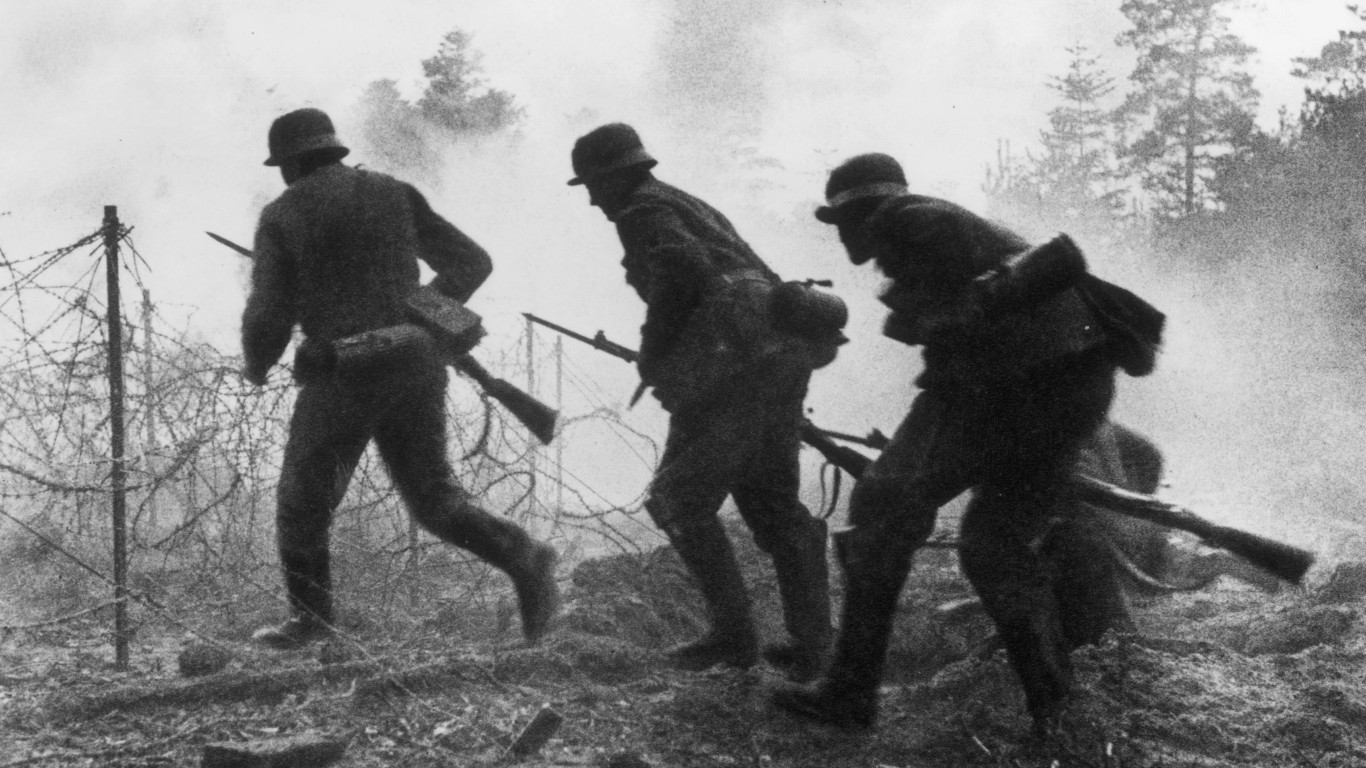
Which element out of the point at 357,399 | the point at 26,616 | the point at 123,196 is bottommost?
the point at 26,616

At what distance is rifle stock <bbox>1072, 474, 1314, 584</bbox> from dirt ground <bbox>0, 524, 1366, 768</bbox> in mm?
561

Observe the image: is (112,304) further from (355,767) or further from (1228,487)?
(1228,487)

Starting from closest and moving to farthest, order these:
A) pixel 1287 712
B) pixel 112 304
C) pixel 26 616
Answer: pixel 1287 712 → pixel 112 304 → pixel 26 616

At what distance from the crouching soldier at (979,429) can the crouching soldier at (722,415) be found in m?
0.64

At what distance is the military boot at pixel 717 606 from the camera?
13.2 feet

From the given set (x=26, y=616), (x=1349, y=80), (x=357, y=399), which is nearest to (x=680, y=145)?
(x=1349, y=80)

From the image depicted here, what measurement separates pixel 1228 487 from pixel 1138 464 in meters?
10.4

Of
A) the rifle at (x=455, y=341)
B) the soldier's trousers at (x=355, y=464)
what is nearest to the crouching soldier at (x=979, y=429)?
the soldier's trousers at (x=355, y=464)

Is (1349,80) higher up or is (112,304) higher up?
(1349,80)

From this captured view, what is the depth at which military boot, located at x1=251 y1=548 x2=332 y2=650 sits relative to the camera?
13.4 ft

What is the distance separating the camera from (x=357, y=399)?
13.4ft

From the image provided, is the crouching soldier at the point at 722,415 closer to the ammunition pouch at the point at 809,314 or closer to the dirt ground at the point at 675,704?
the ammunition pouch at the point at 809,314

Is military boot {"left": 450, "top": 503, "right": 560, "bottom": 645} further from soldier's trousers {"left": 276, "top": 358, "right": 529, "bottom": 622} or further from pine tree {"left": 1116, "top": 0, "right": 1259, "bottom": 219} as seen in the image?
pine tree {"left": 1116, "top": 0, "right": 1259, "bottom": 219}

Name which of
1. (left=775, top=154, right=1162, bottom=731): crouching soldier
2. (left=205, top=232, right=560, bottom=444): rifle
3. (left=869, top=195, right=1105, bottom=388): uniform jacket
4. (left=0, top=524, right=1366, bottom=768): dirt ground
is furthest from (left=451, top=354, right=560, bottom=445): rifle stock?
(left=869, top=195, right=1105, bottom=388): uniform jacket
